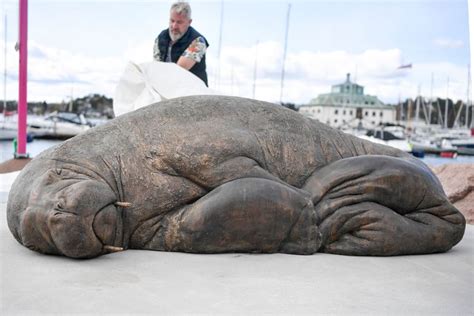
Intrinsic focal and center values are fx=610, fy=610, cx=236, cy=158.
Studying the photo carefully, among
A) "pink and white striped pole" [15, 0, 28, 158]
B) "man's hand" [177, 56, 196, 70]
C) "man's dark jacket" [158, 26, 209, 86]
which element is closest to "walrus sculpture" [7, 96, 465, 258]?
"man's hand" [177, 56, 196, 70]

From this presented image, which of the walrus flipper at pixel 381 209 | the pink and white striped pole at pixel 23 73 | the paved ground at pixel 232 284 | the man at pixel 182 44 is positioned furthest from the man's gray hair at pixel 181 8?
the pink and white striped pole at pixel 23 73

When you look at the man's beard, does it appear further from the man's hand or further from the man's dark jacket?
the man's hand

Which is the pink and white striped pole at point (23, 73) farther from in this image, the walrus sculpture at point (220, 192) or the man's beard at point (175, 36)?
the walrus sculpture at point (220, 192)

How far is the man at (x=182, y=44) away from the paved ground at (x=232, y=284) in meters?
3.16

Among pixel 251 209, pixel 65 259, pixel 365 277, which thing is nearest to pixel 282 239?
pixel 251 209

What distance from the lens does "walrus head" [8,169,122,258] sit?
367 cm

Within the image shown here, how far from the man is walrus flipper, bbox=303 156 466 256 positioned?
8.91 ft

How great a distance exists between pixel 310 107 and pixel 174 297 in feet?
357

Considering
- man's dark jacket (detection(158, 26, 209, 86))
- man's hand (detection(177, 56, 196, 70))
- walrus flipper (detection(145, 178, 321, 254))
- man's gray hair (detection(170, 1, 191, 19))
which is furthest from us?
man's dark jacket (detection(158, 26, 209, 86))

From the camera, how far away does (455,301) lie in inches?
126

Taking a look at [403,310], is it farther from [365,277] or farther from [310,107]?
[310,107]

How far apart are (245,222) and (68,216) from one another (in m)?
1.12

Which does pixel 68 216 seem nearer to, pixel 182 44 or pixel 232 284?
pixel 232 284

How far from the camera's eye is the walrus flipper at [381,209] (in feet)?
14.0
